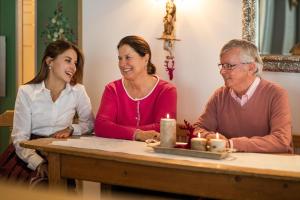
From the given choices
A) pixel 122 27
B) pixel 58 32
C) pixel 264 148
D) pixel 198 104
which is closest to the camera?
pixel 264 148

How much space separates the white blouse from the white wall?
73 centimetres

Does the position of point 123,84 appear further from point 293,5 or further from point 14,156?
point 293,5

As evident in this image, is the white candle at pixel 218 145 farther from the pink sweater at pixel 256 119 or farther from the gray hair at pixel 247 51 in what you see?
the gray hair at pixel 247 51

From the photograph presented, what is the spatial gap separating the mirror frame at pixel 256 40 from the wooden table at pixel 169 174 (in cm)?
114

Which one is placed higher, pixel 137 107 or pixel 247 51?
pixel 247 51

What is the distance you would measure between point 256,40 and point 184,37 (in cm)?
49

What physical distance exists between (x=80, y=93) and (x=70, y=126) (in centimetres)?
24

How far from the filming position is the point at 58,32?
14.2ft

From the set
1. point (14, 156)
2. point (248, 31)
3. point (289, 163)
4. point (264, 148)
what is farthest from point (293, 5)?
point (14, 156)

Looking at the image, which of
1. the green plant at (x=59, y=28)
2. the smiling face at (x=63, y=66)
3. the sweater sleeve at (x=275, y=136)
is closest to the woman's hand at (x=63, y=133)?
the smiling face at (x=63, y=66)

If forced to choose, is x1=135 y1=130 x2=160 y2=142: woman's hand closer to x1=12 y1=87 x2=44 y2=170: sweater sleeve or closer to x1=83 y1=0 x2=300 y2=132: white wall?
x1=12 y1=87 x2=44 y2=170: sweater sleeve

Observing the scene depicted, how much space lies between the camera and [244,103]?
1987 millimetres

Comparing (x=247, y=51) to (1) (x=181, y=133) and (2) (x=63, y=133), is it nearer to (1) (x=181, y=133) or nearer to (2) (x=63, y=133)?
(1) (x=181, y=133)

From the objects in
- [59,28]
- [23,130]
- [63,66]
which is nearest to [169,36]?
[63,66]
